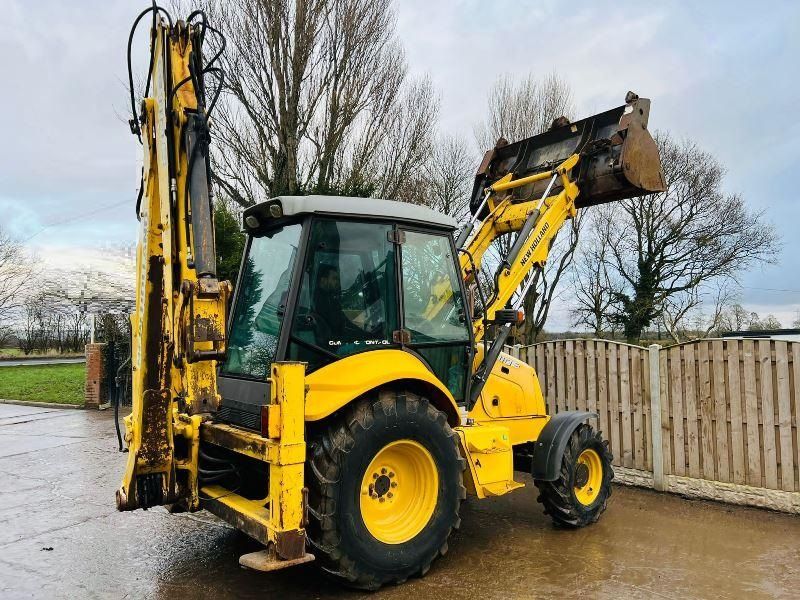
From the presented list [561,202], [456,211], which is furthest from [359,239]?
[456,211]

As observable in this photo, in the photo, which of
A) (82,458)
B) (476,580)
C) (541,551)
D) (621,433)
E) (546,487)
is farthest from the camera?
(82,458)

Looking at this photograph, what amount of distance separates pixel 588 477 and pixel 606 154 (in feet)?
9.95

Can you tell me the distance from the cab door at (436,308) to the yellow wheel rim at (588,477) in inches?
60.1

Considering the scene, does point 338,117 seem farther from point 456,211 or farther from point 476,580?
point 476,580

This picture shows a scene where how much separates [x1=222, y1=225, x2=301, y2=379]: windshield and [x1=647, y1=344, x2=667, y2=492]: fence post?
173 inches

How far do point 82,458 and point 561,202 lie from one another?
23.7 ft

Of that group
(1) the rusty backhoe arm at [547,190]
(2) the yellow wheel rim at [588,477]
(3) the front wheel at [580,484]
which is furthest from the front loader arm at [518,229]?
(2) the yellow wheel rim at [588,477]

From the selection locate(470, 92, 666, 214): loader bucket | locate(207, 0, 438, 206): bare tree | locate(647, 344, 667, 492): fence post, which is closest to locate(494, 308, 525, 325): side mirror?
locate(470, 92, 666, 214): loader bucket

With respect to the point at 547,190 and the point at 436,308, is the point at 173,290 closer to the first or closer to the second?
the point at 436,308

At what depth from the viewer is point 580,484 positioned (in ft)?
18.2

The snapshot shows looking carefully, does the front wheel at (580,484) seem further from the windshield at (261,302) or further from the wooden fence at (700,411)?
the windshield at (261,302)

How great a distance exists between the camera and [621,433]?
7.19m

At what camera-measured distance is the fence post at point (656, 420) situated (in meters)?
6.73

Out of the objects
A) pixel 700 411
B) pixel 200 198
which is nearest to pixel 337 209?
pixel 200 198
